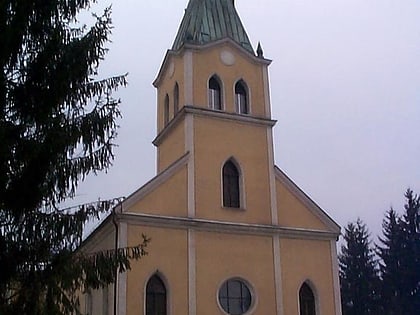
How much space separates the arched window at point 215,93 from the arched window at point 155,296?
6.87 meters

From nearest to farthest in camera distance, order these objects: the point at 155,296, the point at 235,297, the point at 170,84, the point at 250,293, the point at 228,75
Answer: the point at 155,296, the point at 235,297, the point at 250,293, the point at 228,75, the point at 170,84

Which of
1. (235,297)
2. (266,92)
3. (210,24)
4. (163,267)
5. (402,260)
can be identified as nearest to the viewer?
(163,267)

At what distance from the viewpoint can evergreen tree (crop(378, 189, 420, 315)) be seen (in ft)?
148

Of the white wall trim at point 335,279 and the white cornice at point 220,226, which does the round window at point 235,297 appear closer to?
the white cornice at point 220,226

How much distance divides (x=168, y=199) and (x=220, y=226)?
1.92 m

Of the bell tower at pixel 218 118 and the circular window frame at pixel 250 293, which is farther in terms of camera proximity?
the bell tower at pixel 218 118

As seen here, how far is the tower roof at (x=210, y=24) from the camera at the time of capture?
85.9 ft

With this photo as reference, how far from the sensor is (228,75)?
1009 inches

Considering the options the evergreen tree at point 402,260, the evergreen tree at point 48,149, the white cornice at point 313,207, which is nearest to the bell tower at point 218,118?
the white cornice at point 313,207

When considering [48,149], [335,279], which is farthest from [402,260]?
[48,149]

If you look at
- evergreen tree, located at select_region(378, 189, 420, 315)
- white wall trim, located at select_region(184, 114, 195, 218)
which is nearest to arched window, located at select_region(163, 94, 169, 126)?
white wall trim, located at select_region(184, 114, 195, 218)

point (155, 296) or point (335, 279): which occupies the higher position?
point (335, 279)

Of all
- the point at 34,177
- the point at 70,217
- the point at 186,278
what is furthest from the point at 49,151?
the point at 186,278

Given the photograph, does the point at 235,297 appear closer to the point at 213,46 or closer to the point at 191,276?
the point at 191,276
